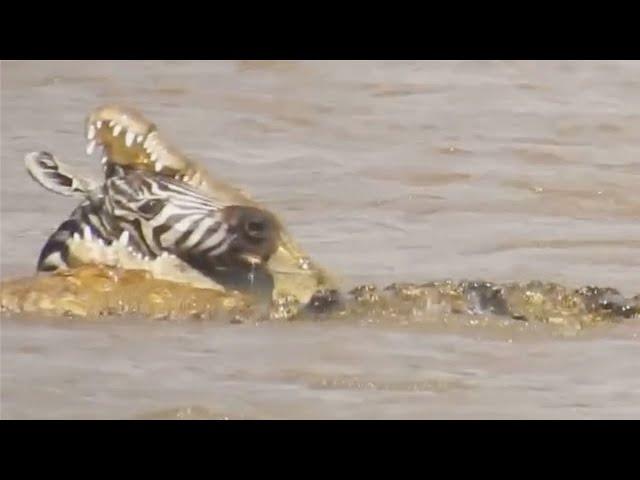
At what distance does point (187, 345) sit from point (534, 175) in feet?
2.21

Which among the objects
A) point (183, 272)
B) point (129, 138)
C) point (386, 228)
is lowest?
point (183, 272)

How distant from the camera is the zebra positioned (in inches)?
89.7

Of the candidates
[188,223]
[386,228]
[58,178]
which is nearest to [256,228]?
[188,223]

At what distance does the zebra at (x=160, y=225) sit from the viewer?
2.28m

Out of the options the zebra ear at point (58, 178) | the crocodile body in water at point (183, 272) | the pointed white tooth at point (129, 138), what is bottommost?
the crocodile body in water at point (183, 272)

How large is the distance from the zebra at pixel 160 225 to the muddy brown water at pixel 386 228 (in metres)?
0.04

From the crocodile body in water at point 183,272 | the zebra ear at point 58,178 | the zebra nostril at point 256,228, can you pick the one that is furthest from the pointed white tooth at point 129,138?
the zebra nostril at point 256,228

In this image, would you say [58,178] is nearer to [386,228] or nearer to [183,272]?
[183,272]

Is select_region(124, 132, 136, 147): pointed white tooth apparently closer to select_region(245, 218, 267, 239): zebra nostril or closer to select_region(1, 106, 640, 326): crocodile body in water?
select_region(1, 106, 640, 326): crocodile body in water

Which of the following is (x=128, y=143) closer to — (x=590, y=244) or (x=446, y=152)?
(x=446, y=152)

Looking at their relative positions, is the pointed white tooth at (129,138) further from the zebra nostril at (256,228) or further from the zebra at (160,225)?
the zebra nostril at (256,228)

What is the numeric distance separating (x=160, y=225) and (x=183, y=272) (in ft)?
0.31

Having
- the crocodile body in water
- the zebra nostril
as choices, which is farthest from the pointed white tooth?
the zebra nostril

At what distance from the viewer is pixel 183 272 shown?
2.29 metres
